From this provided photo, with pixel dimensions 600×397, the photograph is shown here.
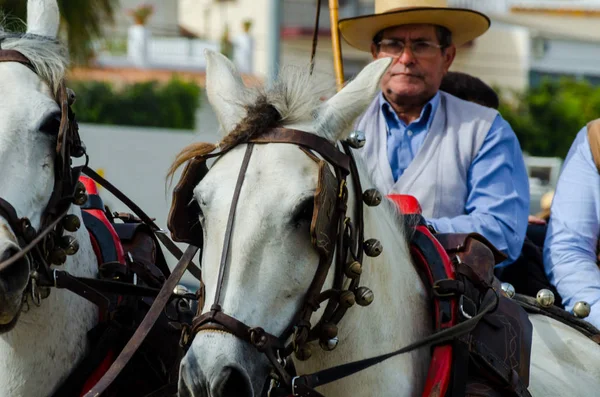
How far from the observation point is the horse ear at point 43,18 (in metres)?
3.99

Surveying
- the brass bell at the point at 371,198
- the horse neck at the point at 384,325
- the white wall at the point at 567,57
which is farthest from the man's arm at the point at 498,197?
the white wall at the point at 567,57

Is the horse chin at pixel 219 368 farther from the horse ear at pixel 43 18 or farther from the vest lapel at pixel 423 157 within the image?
the vest lapel at pixel 423 157

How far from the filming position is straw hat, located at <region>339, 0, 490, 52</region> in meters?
4.73

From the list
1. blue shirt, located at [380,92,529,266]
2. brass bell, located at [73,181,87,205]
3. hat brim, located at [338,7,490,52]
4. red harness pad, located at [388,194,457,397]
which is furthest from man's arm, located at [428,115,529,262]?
brass bell, located at [73,181,87,205]

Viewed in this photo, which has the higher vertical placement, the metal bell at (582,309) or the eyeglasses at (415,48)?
the eyeglasses at (415,48)

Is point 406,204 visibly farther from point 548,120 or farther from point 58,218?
point 548,120

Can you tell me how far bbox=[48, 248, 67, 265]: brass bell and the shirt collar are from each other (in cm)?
187

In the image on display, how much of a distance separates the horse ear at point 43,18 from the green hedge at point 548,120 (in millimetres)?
26470

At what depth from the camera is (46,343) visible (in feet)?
12.0

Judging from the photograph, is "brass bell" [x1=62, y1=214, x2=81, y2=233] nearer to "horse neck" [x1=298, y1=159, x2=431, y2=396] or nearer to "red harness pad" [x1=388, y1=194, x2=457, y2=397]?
"horse neck" [x1=298, y1=159, x2=431, y2=396]

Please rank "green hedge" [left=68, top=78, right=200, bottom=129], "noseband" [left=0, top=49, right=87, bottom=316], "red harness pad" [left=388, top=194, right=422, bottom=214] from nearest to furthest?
"noseband" [left=0, top=49, right=87, bottom=316] → "red harness pad" [left=388, top=194, right=422, bottom=214] → "green hedge" [left=68, top=78, right=200, bottom=129]

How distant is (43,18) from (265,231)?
63.7 inches

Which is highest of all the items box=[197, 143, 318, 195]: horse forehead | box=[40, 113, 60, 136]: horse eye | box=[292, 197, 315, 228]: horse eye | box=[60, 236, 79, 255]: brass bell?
box=[197, 143, 318, 195]: horse forehead

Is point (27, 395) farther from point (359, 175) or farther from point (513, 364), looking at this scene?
point (513, 364)
